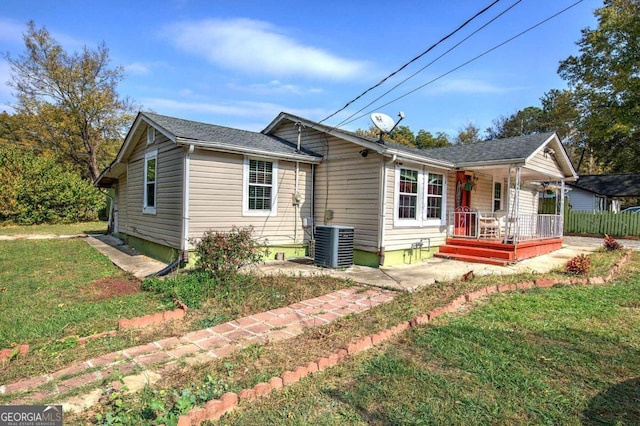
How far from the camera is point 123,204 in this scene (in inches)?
533

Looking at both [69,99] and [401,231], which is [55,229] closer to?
[69,99]

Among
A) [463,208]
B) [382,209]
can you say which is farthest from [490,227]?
[382,209]

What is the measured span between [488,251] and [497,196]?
4607mm

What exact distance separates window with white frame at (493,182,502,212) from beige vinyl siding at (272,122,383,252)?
21.9 ft

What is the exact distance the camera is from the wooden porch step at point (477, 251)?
9336mm

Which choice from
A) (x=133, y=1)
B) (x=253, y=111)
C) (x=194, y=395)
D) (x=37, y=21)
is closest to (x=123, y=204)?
(x=133, y=1)

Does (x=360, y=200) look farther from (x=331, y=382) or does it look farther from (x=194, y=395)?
(x=194, y=395)

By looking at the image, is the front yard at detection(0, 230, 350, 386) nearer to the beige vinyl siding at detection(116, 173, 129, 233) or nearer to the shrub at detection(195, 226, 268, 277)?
the shrub at detection(195, 226, 268, 277)

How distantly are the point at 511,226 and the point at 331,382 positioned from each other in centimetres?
1038

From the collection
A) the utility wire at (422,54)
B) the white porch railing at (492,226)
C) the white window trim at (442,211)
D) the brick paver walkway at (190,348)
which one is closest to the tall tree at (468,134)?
the white porch railing at (492,226)

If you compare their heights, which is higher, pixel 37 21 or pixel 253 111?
pixel 37 21

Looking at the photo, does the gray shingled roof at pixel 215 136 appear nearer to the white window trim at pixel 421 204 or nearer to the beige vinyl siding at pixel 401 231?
the beige vinyl siding at pixel 401 231

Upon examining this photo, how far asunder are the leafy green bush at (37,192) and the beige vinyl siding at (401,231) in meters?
20.8

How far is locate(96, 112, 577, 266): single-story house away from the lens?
8188 millimetres
